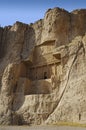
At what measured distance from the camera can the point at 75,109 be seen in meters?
26.8

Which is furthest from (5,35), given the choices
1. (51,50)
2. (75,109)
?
(75,109)

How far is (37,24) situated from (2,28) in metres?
6.12

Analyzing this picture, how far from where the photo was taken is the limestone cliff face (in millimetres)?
28203

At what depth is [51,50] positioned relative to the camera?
1363 inches

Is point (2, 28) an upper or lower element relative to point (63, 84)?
upper

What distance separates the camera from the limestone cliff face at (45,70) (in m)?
28.2

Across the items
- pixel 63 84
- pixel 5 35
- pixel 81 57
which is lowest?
pixel 63 84

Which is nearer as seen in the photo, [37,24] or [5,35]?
[37,24]

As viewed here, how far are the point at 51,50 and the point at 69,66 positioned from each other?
5.38 m

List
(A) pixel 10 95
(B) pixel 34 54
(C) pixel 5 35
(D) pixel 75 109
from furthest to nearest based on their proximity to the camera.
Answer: (C) pixel 5 35 → (B) pixel 34 54 → (A) pixel 10 95 → (D) pixel 75 109

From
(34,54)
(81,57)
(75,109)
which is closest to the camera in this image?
(75,109)

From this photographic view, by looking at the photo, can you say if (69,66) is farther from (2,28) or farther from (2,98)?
(2,28)

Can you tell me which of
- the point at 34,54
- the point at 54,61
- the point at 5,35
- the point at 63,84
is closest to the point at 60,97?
the point at 63,84

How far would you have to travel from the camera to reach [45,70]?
1374 inches
